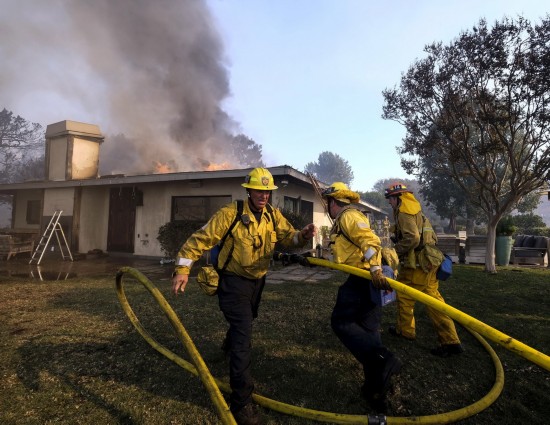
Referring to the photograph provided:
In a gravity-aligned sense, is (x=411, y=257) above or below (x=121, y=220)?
below

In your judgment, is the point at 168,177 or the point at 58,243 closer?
the point at 168,177

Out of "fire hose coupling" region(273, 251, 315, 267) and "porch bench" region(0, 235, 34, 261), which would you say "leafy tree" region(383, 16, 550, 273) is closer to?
"fire hose coupling" region(273, 251, 315, 267)

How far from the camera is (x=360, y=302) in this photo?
279 cm

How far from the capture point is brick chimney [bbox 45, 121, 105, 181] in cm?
1513

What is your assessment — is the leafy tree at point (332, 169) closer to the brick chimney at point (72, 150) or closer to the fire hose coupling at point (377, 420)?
the brick chimney at point (72, 150)

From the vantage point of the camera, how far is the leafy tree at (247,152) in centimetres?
7431

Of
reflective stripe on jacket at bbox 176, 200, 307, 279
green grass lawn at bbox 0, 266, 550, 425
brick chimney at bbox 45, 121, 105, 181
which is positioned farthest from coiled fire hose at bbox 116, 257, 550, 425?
brick chimney at bbox 45, 121, 105, 181

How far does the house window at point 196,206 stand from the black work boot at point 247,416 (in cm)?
958

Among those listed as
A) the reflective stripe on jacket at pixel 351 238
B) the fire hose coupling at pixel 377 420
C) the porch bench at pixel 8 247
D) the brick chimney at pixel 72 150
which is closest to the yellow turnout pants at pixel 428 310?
the reflective stripe on jacket at pixel 351 238

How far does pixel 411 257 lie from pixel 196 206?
31.8ft

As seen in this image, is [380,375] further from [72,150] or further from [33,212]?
[33,212]

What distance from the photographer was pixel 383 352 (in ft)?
8.32

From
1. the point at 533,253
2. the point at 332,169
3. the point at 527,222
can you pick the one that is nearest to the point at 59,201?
the point at 533,253

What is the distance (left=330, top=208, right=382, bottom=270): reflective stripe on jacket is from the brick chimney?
15.8m
